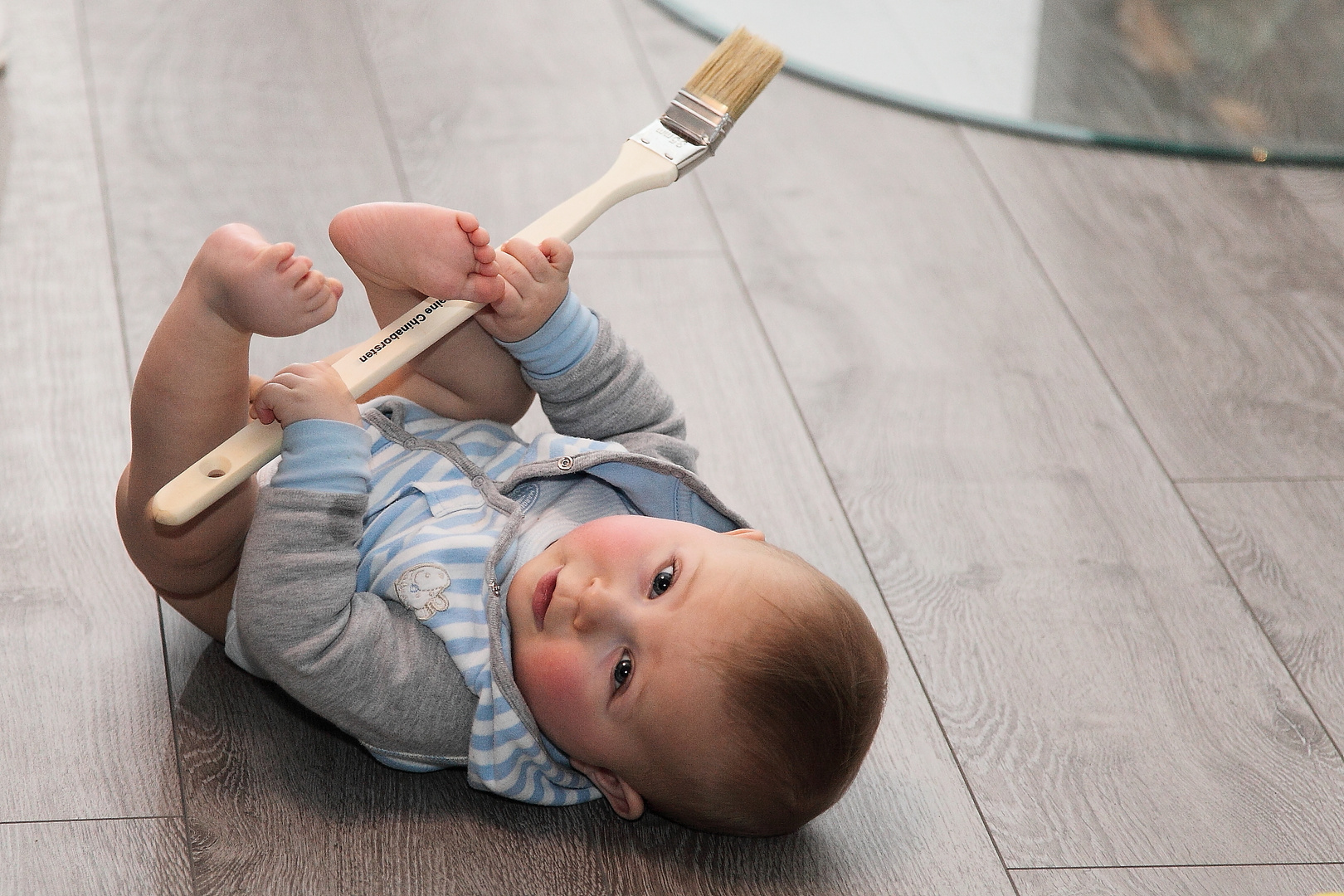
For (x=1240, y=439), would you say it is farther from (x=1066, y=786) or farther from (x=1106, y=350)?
(x=1066, y=786)

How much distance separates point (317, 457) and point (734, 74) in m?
0.39

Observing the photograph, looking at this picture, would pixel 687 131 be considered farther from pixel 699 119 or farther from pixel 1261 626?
pixel 1261 626

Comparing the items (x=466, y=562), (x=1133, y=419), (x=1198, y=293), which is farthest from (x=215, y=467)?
(x=1198, y=293)

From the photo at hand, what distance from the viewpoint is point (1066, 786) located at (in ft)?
2.62

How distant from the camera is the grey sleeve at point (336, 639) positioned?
0.71 meters

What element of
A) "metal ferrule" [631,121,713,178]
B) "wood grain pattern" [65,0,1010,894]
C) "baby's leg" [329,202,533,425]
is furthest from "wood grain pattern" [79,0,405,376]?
"metal ferrule" [631,121,713,178]

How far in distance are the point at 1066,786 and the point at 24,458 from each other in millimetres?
682

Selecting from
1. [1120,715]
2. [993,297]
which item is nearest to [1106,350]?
[993,297]

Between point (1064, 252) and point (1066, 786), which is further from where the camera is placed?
point (1064, 252)

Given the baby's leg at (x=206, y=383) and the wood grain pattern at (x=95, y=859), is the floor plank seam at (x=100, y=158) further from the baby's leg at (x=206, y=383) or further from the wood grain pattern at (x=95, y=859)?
the wood grain pattern at (x=95, y=859)

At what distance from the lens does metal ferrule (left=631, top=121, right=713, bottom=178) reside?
0.90 m

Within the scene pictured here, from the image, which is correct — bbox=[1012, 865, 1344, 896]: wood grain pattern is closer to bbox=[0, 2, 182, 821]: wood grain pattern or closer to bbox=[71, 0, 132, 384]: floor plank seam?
bbox=[0, 2, 182, 821]: wood grain pattern

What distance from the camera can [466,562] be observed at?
0.78 meters

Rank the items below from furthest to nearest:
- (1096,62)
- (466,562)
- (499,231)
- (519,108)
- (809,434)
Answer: (1096,62), (519,108), (499,231), (809,434), (466,562)
